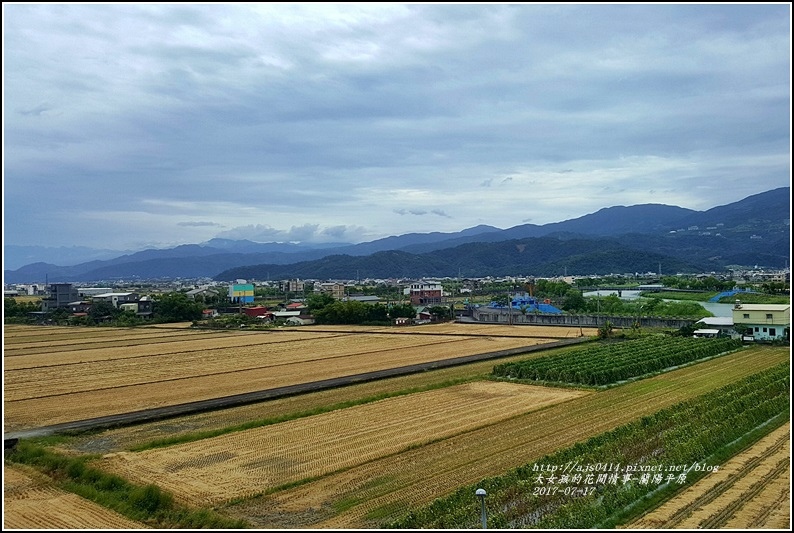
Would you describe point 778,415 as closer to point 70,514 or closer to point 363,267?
point 70,514

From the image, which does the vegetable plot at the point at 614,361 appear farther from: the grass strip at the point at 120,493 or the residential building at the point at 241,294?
the residential building at the point at 241,294

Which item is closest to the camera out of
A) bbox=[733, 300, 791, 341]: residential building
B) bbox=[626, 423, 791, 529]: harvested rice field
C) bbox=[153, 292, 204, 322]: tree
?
bbox=[626, 423, 791, 529]: harvested rice field

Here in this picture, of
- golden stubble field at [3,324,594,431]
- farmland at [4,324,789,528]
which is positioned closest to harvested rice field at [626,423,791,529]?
farmland at [4,324,789,528]

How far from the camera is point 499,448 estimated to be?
500 inches

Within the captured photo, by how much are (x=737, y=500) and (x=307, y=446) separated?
8.35 meters

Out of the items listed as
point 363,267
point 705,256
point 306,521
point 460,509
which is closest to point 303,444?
point 306,521

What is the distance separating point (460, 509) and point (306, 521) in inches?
94.6

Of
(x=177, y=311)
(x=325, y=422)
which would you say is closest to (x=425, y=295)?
(x=177, y=311)

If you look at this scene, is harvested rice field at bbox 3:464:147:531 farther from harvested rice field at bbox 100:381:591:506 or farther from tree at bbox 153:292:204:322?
tree at bbox 153:292:204:322

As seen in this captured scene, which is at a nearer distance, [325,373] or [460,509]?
[460,509]

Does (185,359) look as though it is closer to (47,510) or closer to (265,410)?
(265,410)

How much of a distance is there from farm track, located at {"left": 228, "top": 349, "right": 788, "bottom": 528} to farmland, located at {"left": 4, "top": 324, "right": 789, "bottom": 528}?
4 centimetres

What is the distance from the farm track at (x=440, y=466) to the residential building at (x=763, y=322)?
15.8 metres

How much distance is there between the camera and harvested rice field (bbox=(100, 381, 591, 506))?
11.3 metres
